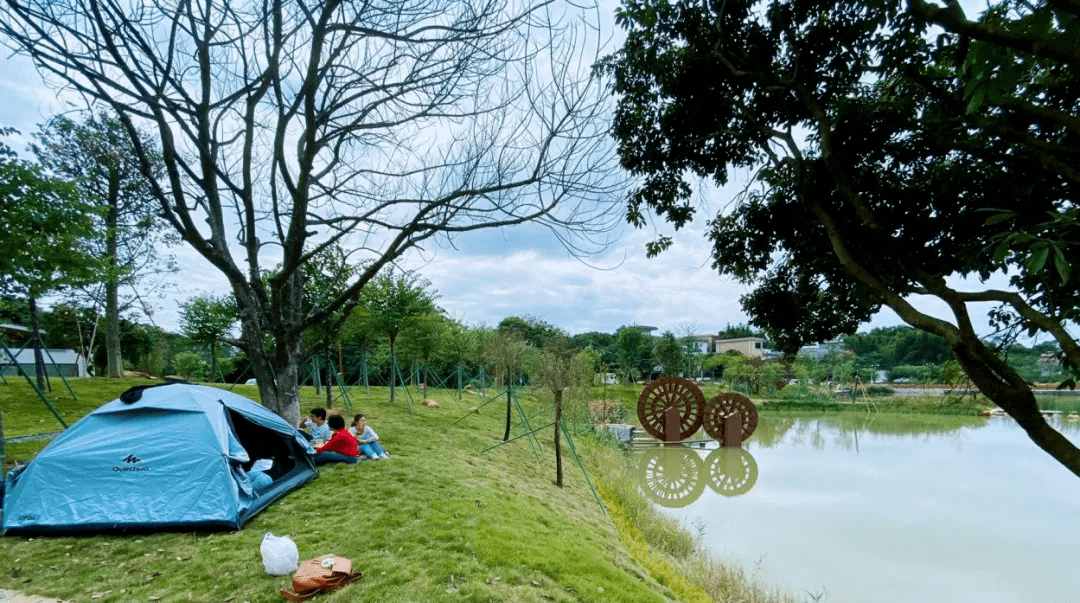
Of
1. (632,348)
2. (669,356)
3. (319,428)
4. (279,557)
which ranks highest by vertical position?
(632,348)

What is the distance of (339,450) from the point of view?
800cm

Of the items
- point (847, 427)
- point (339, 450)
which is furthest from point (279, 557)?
point (847, 427)

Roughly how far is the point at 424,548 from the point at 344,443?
3.78m

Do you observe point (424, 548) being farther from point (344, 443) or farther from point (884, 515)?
point (884, 515)

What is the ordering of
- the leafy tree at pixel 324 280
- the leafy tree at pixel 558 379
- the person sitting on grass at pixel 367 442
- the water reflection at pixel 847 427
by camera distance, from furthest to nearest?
the water reflection at pixel 847 427 → the leafy tree at pixel 324 280 → the leafy tree at pixel 558 379 → the person sitting on grass at pixel 367 442

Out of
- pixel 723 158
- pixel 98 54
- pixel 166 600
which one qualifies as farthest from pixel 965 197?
pixel 98 54

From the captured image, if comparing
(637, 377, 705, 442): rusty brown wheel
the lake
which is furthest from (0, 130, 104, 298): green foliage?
(637, 377, 705, 442): rusty brown wheel

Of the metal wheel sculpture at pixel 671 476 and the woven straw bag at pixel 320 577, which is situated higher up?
the woven straw bag at pixel 320 577

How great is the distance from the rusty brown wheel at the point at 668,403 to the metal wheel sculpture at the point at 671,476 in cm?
67

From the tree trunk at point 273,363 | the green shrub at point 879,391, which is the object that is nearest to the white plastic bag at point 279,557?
the tree trunk at point 273,363

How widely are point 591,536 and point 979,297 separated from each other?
4774 millimetres

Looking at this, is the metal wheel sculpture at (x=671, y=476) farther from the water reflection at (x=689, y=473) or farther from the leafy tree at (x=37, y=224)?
the leafy tree at (x=37, y=224)

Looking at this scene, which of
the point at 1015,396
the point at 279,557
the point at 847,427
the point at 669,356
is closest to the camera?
the point at 1015,396

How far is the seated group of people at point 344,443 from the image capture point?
797cm
